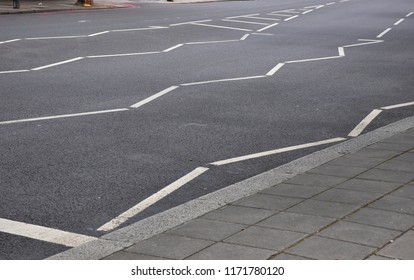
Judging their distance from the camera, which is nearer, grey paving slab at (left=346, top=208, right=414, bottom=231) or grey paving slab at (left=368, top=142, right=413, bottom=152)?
grey paving slab at (left=346, top=208, right=414, bottom=231)

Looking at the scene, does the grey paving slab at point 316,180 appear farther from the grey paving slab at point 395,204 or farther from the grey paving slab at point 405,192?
the grey paving slab at point 395,204

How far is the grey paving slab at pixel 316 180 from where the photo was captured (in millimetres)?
7242

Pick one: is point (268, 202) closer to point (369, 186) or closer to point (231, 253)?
point (369, 186)

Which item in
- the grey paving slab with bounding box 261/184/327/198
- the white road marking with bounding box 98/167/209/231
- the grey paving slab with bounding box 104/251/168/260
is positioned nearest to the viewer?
the grey paving slab with bounding box 104/251/168/260

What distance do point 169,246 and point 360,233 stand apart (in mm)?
1333

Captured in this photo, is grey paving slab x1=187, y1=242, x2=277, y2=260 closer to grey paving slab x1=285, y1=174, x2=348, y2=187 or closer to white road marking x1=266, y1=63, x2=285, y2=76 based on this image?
grey paving slab x1=285, y1=174, x2=348, y2=187

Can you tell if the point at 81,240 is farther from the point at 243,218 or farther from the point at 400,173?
the point at 400,173

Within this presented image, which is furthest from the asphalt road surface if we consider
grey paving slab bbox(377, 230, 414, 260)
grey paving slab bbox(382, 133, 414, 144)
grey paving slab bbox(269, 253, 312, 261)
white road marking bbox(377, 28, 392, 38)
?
grey paving slab bbox(377, 230, 414, 260)

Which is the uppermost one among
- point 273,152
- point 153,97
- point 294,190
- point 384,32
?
point 294,190

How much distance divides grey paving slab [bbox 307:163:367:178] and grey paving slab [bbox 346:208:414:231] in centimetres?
137

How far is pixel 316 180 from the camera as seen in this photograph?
24.3 feet

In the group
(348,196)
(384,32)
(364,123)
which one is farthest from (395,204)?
(384,32)

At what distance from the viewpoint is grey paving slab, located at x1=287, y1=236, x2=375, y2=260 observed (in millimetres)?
5086

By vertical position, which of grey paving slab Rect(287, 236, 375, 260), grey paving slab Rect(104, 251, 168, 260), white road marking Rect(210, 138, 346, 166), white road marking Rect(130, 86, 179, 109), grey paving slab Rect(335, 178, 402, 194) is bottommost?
white road marking Rect(130, 86, 179, 109)
